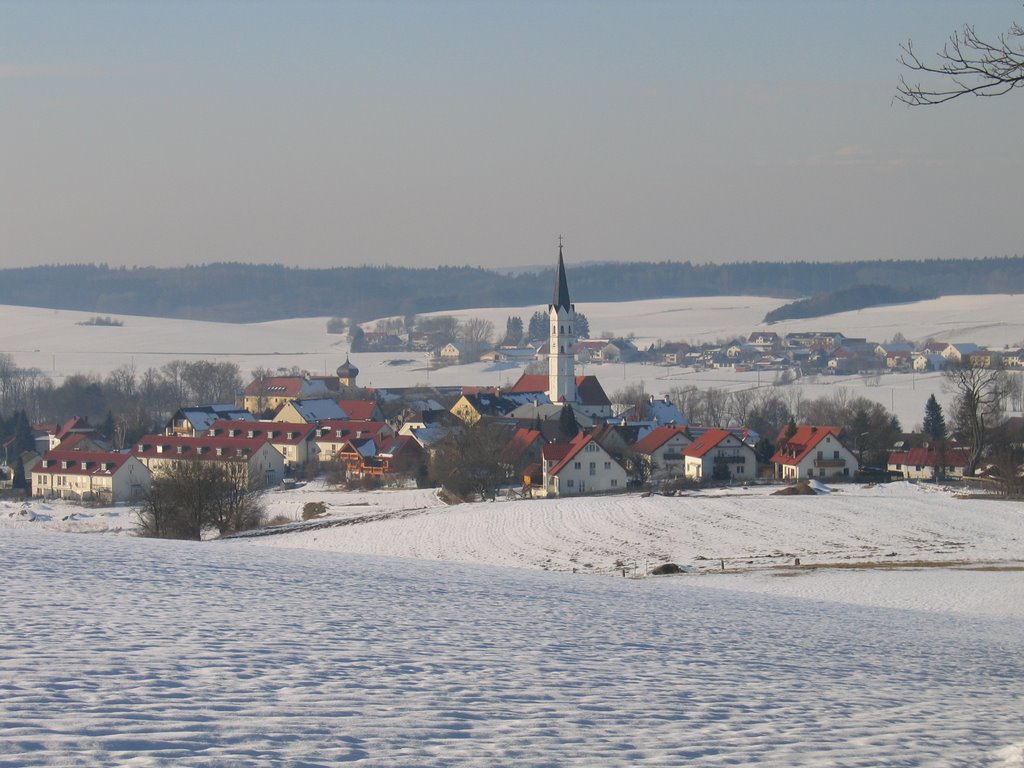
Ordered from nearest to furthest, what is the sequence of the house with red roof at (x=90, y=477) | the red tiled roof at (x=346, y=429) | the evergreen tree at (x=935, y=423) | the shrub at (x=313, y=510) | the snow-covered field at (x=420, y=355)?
the shrub at (x=313, y=510) < the house with red roof at (x=90, y=477) < the red tiled roof at (x=346, y=429) < the evergreen tree at (x=935, y=423) < the snow-covered field at (x=420, y=355)

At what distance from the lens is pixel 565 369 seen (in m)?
81.3

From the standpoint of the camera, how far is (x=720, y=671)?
9.50 meters

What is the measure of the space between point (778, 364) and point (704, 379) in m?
20.3

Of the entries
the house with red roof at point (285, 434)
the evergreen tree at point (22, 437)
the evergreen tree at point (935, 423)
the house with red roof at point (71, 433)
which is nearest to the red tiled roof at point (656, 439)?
the evergreen tree at point (935, 423)

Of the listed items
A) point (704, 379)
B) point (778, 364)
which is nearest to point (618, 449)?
point (704, 379)

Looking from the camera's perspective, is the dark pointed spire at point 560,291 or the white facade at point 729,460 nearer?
the white facade at point 729,460

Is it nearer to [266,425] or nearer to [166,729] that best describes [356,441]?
[266,425]

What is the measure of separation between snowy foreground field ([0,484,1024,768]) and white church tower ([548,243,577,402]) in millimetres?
60924

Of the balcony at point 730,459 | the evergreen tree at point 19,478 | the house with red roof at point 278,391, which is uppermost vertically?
the house with red roof at point 278,391

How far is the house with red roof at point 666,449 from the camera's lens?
55219mm

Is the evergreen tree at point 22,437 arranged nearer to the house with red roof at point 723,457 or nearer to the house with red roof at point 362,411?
the house with red roof at point 362,411

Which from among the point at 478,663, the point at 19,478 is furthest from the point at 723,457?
the point at 478,663

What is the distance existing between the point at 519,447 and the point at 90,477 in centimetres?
1972

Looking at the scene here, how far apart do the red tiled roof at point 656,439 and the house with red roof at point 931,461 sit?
10.2 meters
